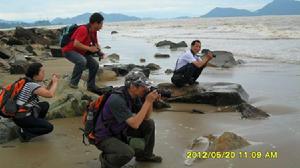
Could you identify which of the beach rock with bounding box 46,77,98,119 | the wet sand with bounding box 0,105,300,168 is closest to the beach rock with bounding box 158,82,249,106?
the wet sand with bounding box 0,105,300,168

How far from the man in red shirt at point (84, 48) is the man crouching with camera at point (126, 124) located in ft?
10.6

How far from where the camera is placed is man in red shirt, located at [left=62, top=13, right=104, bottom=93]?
27.7 ft

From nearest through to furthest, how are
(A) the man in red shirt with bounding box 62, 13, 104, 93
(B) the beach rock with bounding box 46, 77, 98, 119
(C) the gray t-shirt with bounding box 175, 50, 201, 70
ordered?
(B) the beach rock with bounding box 46, 77, 98, 119 < (A) the man in red shirt with bounding box 62, 13, 104, 93 < (C) the gray t-shirt with bounding box 175, 50, 201, 70

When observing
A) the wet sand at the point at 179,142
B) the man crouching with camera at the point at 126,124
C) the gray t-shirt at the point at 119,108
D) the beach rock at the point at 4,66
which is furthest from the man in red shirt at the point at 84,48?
the beach rock at the point at 4,66

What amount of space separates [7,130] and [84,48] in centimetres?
267

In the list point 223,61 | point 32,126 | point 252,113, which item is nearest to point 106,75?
point 223,61

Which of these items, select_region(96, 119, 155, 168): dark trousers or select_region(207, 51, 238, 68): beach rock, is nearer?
select_region(96, 119, 155, 168): dark trousers

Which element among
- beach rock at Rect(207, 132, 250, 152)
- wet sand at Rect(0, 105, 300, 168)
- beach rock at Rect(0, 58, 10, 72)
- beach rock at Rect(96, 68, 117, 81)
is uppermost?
beach rock at Rect(207, 132, 250, 152)

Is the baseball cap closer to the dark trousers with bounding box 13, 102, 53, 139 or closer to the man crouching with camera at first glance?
the man crouching with camera

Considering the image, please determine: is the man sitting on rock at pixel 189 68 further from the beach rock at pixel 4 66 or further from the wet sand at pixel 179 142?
the beach rock at pixel 4 66

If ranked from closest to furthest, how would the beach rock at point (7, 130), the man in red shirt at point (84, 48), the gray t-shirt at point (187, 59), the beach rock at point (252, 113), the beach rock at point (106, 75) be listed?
the beach rock at point (7, 130) → the beach rock at point (252, 113) → the man in red shirt at point (84, 48) → the gray t-shirt at point (187, 59) → the beach rock at point (106, 75)

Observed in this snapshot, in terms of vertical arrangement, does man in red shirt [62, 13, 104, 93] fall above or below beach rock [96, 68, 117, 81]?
above

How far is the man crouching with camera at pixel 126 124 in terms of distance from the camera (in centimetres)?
473

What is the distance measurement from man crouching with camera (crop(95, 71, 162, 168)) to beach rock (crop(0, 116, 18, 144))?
1.91 metres
